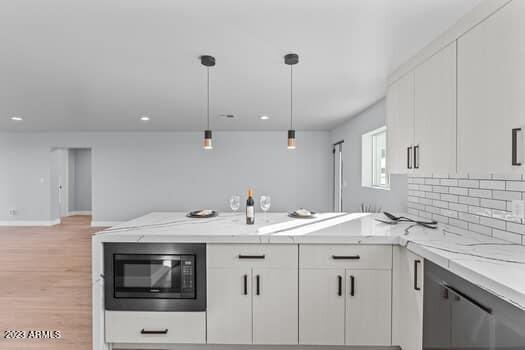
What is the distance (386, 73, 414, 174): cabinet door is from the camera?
2.41m

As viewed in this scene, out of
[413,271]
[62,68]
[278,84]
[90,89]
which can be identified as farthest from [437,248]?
[90,89]

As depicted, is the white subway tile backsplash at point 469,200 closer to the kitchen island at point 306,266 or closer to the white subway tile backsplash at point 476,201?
the white subway tile backsplash at point 476,201

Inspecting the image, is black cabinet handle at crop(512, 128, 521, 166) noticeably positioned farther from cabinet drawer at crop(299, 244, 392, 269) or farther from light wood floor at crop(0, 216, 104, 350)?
light wood floor at crop(0, 216, 104, 350)

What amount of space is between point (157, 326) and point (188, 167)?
18.0 ft

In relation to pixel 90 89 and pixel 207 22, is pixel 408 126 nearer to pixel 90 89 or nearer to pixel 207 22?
pixel 207 22

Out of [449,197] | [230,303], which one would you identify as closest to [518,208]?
[449,197]

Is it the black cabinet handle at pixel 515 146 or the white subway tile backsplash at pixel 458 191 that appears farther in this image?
the white subway tile backsplash at pixel 458 191

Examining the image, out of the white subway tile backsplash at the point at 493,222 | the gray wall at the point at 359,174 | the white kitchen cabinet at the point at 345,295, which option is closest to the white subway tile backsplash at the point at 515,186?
the white subway tile backsplash at the point at 493,222

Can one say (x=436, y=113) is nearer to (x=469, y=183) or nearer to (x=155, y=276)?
→ (x=469, y=183)

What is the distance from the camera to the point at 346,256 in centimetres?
200

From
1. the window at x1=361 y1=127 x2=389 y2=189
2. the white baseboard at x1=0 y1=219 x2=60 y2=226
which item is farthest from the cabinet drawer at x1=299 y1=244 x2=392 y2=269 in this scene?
the white baseboard at x1=0 y1=219 x2=60 y2=226

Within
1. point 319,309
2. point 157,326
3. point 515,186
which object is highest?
point 515,186

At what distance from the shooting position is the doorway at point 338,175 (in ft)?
21.2

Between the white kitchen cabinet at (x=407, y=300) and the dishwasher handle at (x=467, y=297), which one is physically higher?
the dishwasher handle at (x=467, y=297)
